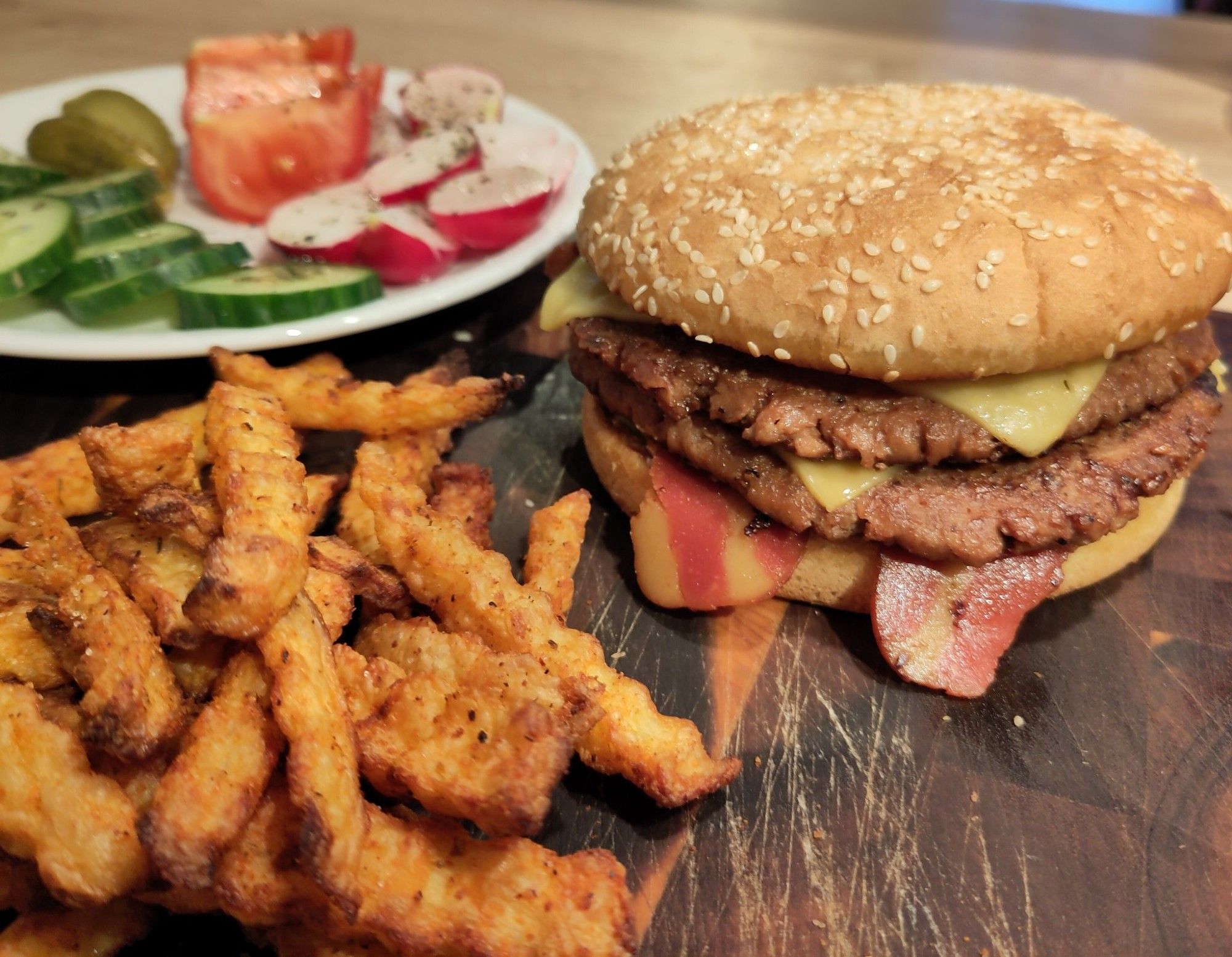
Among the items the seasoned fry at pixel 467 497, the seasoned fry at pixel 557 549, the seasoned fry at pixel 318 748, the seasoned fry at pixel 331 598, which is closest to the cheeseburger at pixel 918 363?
the seasoned fry at pixel 557 549

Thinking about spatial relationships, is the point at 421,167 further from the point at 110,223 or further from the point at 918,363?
the point at 918,363

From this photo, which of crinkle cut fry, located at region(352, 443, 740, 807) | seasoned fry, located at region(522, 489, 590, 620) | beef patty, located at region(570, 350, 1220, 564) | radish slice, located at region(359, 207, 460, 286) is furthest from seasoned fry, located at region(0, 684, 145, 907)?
radish slice, located at region(359, 207, 460, 286)

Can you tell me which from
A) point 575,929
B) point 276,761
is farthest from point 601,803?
point 276,761

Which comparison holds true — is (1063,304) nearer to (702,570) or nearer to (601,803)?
(702,570)

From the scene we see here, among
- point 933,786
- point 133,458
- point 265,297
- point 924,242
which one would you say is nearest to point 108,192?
point 265,297

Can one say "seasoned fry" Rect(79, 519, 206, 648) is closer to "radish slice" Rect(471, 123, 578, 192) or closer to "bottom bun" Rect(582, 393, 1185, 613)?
"bottom bun" Rect(582, 393, 1185, 613)

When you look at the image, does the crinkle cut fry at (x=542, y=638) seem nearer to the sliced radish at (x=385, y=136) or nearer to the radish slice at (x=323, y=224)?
the radish slice at (x=323, y=224)

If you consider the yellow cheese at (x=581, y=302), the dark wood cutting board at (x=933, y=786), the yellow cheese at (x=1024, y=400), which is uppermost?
the yellow cheese at (x=1024, y=400)
